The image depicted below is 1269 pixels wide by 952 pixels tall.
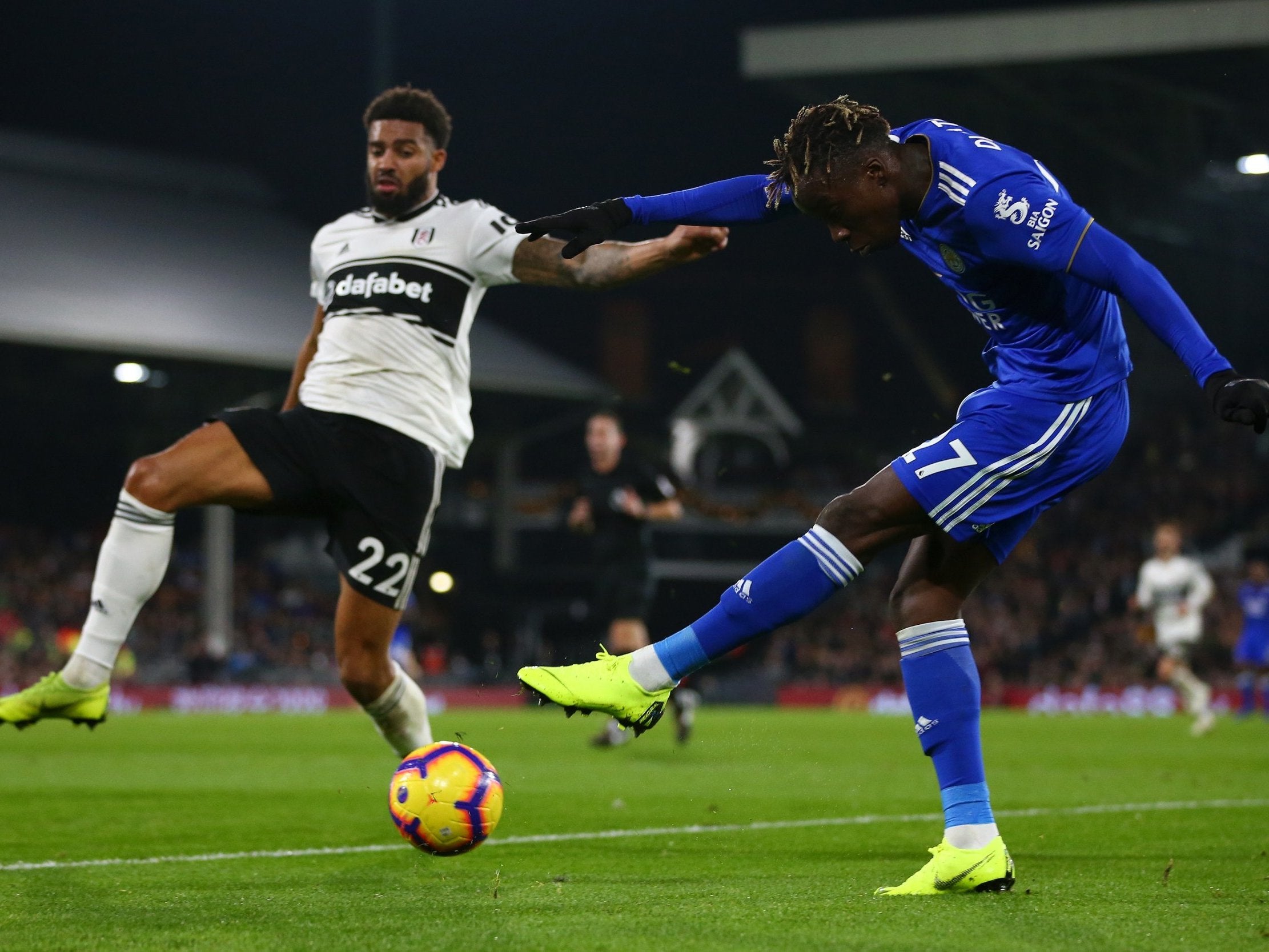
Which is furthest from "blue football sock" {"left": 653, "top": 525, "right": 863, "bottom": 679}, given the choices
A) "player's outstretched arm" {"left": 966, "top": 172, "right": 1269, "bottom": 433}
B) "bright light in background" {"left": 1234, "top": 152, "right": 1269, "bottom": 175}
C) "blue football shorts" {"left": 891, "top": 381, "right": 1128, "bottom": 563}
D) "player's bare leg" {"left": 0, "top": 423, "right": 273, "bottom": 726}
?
"bright light in background" {"left": 1234, "top": 152, "right": 1269, "bottom": 175}

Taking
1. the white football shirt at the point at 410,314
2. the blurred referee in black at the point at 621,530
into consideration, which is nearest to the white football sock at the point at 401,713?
the white football shirt at the point at 410,314

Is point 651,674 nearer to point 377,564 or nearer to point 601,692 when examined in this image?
point 601,692

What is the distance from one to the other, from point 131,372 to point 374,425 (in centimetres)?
2170

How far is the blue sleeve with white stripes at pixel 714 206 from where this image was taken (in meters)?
4.41

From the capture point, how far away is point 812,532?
160 inches

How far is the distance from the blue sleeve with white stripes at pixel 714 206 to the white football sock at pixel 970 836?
1.69 m

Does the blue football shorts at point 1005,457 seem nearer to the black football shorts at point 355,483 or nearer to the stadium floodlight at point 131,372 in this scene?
the black football shorts at point 355,483

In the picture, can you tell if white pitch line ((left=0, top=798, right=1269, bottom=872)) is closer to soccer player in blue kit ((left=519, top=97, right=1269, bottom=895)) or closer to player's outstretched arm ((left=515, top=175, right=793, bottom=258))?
soccer player in blue kit ((left=519, top=97, right=1269, bottom=895))

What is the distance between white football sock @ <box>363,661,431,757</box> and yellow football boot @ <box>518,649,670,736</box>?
1680mm

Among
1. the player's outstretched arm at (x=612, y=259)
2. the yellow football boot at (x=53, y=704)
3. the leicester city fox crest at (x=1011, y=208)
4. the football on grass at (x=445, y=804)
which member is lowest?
the football on grass at (x=445, y=804)

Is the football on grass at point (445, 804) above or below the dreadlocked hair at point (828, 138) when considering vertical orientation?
below

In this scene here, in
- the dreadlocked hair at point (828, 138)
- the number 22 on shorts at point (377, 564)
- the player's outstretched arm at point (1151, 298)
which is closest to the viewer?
the player's outstretched arm at point (1151, 298)

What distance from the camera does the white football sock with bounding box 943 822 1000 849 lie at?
4.15 m

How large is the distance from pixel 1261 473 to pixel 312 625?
16.9 m
